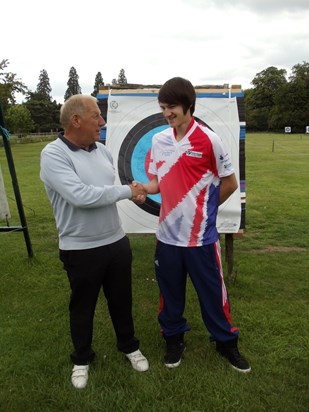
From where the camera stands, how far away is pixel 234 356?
2391mm

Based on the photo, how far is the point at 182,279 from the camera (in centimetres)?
238

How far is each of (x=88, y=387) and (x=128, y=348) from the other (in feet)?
1.11

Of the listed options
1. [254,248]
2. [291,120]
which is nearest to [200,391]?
[254,248]

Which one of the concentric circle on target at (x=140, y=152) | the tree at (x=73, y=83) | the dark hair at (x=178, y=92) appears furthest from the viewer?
the tree at (x=73, y=83)

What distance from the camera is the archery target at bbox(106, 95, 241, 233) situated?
3.35 m

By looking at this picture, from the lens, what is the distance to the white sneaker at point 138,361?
2.38 metres

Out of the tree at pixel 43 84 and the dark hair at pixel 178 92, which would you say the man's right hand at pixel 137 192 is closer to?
the dark hair at pixel 178 92

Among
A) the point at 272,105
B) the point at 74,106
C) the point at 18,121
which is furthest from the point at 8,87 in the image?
the point at 272,105

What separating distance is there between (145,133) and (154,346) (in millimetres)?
1851

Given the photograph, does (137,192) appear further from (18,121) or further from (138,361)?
(18,121)

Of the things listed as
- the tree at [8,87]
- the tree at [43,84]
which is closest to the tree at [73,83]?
the tree at [43,84]

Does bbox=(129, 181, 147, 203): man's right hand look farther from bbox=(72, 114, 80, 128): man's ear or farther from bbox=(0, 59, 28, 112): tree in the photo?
bbox=(0, 59, 28, 112): tree

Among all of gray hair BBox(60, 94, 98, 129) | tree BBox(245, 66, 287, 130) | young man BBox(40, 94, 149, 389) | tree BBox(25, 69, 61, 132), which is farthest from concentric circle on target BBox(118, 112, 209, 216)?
tree BBox(245, 66, 287, 130)

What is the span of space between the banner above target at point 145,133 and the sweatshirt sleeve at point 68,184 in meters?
1.40
